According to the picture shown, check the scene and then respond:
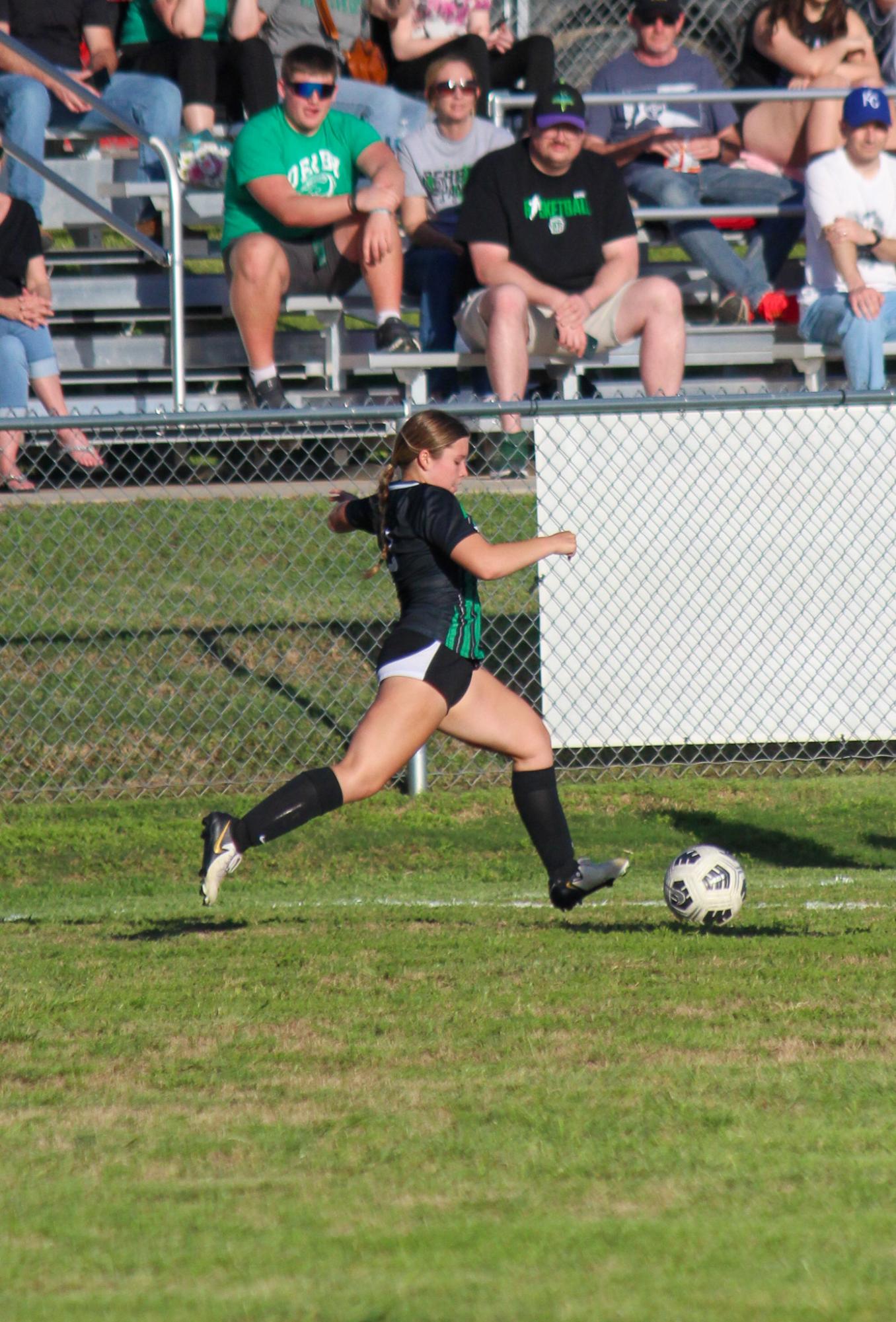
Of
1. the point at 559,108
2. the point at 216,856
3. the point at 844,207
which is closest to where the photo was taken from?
the point at 216,856

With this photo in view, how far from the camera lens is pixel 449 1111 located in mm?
3807

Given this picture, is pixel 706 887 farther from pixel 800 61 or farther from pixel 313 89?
pixel 800 61

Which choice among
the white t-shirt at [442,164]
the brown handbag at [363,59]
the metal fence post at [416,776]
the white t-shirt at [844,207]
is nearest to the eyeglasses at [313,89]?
the white t-shirt at [442,164]

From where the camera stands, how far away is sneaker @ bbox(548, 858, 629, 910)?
A: 571cm

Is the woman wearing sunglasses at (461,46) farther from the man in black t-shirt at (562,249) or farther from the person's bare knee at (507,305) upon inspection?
the person's bare knee at (507,305)

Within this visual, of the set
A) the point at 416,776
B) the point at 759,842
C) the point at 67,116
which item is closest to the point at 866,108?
A: the point at 759,842

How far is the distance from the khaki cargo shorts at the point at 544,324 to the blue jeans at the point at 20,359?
2559mm

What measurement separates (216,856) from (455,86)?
23.1 ft

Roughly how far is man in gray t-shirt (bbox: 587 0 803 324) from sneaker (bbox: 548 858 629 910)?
6.53 m

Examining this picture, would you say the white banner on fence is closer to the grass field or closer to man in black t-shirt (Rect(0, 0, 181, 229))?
the grass field

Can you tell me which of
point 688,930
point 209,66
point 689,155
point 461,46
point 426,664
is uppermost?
point 461,46

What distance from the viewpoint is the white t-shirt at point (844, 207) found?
10.5 meters

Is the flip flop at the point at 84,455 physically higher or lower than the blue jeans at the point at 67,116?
lower

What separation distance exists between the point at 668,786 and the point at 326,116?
486 centimetres
